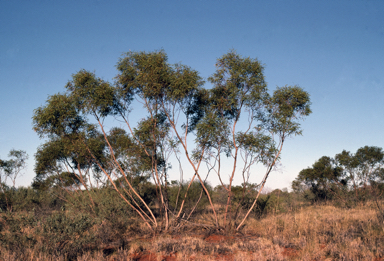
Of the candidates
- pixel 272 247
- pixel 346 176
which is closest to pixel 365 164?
pixel 346 176

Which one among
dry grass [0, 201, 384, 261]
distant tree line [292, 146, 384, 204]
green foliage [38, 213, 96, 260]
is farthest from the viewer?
distant tree line [292, 146, 384, 204]

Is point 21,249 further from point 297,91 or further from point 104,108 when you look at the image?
point 297,91

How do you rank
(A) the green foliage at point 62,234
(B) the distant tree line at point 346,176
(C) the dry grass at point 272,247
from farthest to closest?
(B) the distant tree line at point 346,176
(C) the dry grass at point 272,247
(A) the green foliage at point 62,234

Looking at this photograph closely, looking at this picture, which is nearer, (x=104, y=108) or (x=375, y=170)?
(x=104, y=108)

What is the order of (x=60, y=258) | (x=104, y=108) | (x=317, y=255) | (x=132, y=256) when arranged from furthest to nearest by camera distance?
1. (x=104, y=108)
2. (x=132, y=256)
3. (x=317, y=255)
4. (x=60, y=258)

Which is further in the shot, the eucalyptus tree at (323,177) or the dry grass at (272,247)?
the eucalyptus tree at (323,177)

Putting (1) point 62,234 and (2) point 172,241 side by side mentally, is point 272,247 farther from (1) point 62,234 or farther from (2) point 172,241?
(1) point 62,234

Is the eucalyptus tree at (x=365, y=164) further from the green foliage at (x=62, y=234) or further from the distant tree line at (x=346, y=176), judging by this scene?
the green foliage at (x=62, y=234)

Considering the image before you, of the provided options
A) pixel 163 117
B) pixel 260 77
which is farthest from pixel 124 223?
pixel 260 77

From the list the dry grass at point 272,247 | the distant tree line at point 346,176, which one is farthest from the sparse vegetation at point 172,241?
the distant tree line at point 346,176

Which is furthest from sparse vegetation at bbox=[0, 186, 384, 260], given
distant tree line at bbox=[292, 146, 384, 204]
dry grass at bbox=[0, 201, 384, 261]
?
distant tree line at bbox=[292, 146, 384, 204]

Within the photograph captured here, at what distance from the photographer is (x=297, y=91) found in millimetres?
12648

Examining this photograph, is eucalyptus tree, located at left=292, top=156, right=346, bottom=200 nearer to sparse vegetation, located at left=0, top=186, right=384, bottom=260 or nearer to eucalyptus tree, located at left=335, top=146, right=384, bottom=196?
eucalyptus tree, located at left=335, top=146, right=384, bottom=196

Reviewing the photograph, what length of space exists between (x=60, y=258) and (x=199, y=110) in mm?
9740
